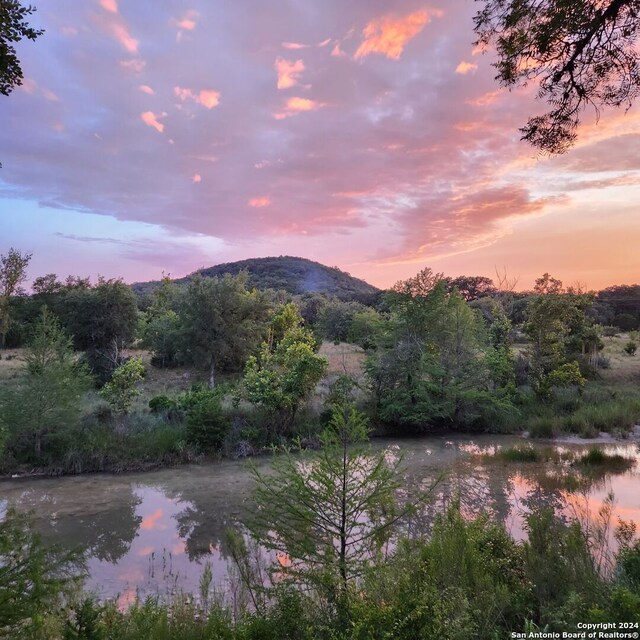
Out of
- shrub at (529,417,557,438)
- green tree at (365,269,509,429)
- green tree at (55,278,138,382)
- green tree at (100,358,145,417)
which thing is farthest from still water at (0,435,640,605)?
green tree at (55,278,138,382)

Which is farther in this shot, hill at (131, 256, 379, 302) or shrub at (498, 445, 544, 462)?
hill at (131, 256, 379, 302)

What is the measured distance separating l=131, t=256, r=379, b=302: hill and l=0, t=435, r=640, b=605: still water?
3093 inches

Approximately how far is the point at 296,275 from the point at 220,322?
8346 centimetres

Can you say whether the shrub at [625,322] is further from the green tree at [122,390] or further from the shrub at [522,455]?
the green tree at [122,390]

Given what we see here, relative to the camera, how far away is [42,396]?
13.3 metres

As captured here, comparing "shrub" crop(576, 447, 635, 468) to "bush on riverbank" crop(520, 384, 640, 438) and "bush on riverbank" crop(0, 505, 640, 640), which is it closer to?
"bush on riverbank" crop(520, 384, 640, 438)

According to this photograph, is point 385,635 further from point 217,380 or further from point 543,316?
point 217,380

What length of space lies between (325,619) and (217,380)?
68.7 feet

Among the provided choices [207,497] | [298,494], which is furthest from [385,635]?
[207,497]

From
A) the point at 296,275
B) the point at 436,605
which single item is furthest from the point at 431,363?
the point at 296,275

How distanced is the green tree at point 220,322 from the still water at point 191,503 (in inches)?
390

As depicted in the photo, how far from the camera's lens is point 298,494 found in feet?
A: 15.3

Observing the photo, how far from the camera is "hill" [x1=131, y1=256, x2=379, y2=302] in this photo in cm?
9581

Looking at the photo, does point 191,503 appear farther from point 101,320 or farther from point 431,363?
point 101,320
